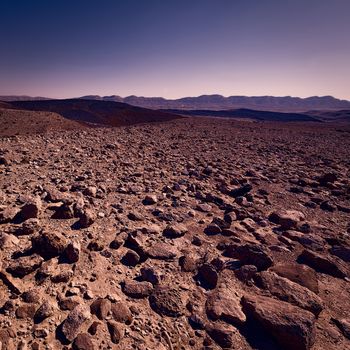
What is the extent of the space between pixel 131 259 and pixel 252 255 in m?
1.66

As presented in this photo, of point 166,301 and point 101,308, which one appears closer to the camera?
point 101,308

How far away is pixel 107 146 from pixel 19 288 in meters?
7.48

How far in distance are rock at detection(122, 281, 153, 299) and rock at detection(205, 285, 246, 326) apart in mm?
674

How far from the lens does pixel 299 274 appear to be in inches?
142

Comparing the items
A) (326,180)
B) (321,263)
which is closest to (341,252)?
(321,263)

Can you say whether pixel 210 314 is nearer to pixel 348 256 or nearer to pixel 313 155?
pixel 348 256

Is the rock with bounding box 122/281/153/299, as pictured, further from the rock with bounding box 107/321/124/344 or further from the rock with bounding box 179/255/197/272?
the rock with bounding box 179/255/197/272

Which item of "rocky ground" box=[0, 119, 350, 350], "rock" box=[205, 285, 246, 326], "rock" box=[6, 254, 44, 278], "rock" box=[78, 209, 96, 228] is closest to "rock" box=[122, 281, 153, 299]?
"rocky ground" box=[0, 119, 350, 350]

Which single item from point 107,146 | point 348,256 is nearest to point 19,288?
point 348,256

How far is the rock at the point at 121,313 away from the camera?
2678mm

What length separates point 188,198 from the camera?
5.88 m

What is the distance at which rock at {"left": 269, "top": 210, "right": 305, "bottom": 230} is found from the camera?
5102mm

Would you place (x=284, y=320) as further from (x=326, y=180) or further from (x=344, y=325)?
(x=326, y=180)

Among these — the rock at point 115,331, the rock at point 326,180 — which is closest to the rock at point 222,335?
the rock at point 115,331
